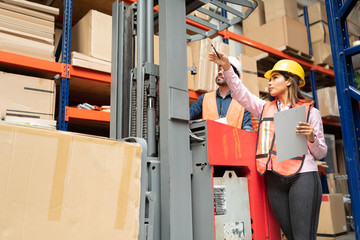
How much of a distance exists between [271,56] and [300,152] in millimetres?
4322

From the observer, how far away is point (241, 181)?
170 centimetres

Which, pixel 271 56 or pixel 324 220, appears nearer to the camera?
pixel 324 220

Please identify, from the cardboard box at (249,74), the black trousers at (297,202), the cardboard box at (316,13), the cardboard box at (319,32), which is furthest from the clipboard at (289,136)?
the cardboard box at (316,13)

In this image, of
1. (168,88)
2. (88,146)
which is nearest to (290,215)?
(168,88)

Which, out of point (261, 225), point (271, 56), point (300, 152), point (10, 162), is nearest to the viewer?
point (10, 162)

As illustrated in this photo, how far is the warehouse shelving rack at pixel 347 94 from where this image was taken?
2.67 metres

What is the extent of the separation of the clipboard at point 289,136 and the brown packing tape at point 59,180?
3.51 ft

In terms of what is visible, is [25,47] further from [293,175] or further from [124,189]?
[293,175]

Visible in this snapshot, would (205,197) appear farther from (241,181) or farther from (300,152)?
(300,152)

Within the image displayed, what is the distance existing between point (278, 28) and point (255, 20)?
22.8 inches

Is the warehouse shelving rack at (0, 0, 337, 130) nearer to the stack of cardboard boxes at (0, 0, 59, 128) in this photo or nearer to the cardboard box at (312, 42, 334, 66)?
the stack of cardboard boxes at (0, 0, 59, 128)

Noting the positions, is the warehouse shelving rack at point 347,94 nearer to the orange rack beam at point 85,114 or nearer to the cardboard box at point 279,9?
the orange rack beam at point 85,114

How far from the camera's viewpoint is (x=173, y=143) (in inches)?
55.5

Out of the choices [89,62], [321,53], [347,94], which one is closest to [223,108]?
[347,94]
